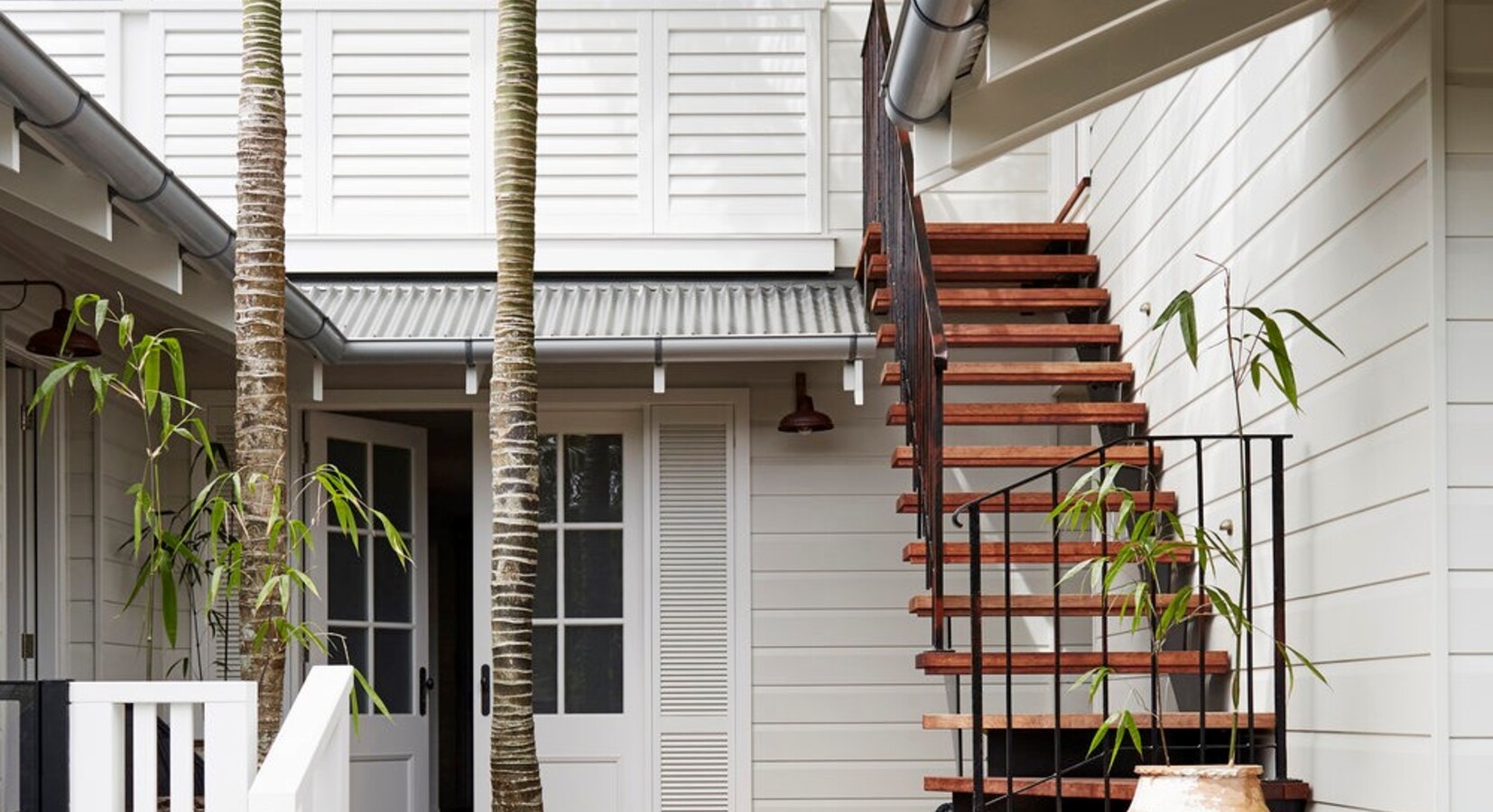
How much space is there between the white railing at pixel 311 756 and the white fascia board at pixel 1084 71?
1.93 meters

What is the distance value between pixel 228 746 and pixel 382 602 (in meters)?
4.95

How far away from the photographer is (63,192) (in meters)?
4.78

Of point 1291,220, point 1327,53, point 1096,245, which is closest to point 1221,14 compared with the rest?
point 1327,53

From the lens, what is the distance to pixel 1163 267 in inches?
232

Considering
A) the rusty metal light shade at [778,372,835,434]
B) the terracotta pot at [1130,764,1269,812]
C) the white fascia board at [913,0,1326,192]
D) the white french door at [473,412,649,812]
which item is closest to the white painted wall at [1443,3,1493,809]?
the terracotta pot at [1130,764,1269,812]

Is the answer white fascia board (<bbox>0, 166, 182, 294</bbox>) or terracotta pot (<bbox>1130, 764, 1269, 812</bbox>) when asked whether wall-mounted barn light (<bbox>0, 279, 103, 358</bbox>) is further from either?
terracotta pot (<bbox>1130, 764, 1269, 812</bbox>)

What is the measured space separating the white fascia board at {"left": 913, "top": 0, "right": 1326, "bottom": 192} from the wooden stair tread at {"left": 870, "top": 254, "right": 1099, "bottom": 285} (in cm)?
205

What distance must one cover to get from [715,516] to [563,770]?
46.1 inches

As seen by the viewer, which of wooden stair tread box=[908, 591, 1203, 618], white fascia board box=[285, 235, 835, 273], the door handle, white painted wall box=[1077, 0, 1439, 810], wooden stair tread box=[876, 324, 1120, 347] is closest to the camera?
white painted wall box=[1077, 0, 1439, 810]

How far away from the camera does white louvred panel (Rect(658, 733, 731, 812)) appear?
7359mm

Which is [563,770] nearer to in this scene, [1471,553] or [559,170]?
[559,170]

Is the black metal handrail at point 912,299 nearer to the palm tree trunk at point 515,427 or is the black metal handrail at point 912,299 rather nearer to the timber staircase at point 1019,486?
the timber staircase at point 1019,486

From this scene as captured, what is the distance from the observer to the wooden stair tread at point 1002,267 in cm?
682

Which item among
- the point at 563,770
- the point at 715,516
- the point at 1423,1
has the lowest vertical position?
the point at 563,770
